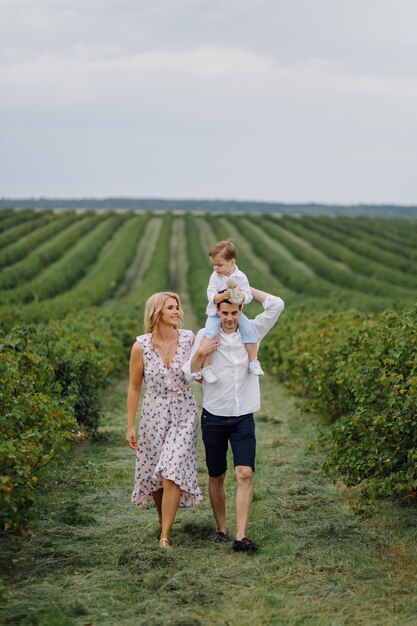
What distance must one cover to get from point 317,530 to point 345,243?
2012 inches

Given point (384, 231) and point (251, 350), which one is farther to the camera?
point (384, 231)

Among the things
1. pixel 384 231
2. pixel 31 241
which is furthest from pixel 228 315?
pixel 384 231

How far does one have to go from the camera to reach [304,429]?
1236 cm

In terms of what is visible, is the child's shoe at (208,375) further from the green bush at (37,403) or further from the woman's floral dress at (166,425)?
the green bush at (37,403)

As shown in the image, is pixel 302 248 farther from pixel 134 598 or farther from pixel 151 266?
pixel 134 598

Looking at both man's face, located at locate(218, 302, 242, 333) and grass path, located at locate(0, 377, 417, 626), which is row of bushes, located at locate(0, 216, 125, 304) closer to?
grass path, located at locate(0, 377, 417, 626)

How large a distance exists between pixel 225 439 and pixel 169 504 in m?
0.65

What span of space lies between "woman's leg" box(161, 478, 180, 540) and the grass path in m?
0.17

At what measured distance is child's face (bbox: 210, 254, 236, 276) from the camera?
6605mm

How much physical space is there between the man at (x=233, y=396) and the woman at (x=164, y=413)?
0.16m

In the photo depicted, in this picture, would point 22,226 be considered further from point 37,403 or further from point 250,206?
point 250,206

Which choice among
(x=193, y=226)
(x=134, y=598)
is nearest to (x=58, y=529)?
(x=134, y=598)

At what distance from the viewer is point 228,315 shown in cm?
665

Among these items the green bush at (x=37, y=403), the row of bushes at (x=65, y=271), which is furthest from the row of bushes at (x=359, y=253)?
the green bush at (x=37, y=403)
